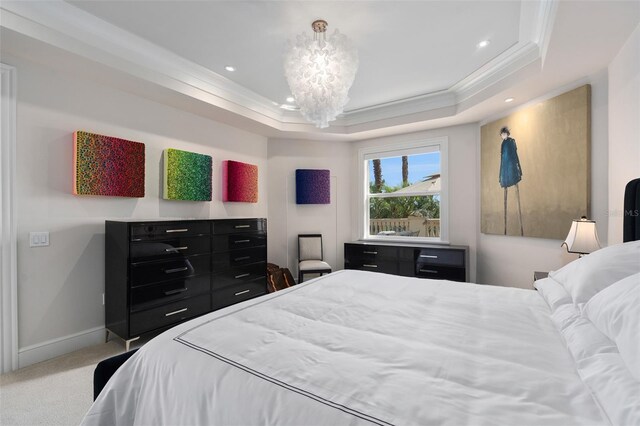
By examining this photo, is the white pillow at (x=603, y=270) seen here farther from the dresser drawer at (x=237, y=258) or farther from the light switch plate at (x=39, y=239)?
the light switch plate at (x=39, y=239)

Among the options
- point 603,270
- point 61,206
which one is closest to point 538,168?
point 603,270

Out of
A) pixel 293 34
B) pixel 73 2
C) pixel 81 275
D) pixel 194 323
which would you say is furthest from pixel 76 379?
pixel 293 34

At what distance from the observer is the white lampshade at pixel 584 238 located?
7.44 feet

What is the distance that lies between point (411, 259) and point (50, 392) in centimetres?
387

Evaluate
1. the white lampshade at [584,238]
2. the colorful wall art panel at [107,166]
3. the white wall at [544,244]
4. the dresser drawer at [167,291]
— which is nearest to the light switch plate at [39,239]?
the colorful wall art panel at [107,166]

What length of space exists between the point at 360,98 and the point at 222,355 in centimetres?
368

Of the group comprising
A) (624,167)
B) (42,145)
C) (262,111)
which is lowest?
(624,167)

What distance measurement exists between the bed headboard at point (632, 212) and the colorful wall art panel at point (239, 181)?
388 centimetres

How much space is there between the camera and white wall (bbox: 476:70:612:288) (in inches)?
102

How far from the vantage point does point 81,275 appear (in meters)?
2.72

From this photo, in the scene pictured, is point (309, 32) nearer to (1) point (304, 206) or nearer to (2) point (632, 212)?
(2) point (632, 212)

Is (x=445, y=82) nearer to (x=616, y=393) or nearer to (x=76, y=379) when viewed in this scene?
(x=616, y=393)

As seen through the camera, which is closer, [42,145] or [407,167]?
[42,145]

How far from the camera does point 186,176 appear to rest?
11.4ft
